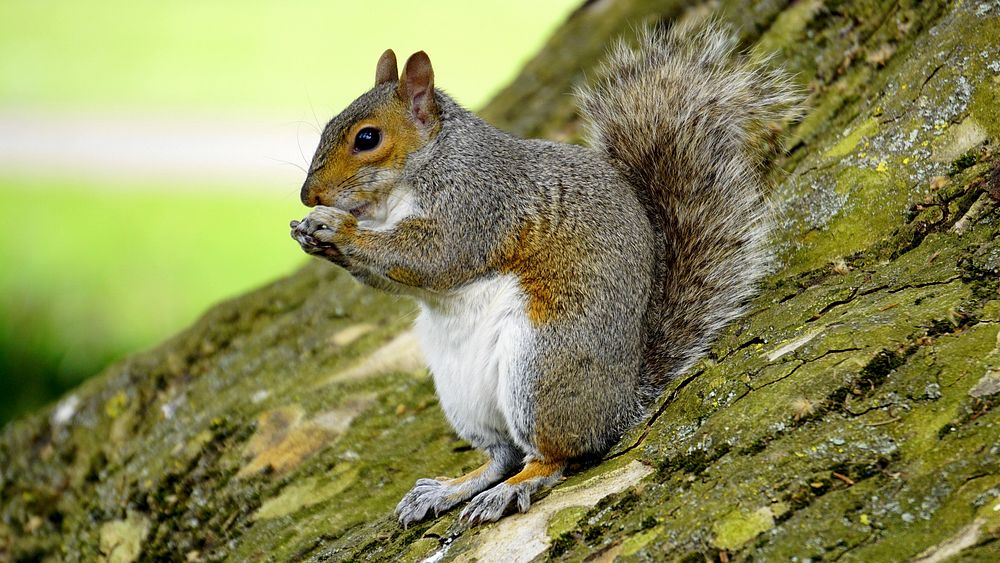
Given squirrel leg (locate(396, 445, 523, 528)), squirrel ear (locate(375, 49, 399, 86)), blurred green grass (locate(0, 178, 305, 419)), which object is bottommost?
squirrel leg (locate(396, 445, 523, 528))

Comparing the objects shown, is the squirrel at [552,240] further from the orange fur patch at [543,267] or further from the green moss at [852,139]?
the green moss at [852,139]

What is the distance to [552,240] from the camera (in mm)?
2262

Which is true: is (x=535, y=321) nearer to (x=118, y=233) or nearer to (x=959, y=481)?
(x=959, y=481)

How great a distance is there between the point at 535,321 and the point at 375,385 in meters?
1.12

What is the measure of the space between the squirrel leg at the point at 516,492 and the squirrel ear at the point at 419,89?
2.97 feet

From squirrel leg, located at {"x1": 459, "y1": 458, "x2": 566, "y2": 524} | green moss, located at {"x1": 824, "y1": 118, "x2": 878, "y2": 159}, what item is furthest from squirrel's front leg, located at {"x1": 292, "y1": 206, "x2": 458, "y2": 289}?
green moss, located at {"x1": 824, "y1": 118, "x2": 878, "y2": 159}

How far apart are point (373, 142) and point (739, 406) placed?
1085 millimetres

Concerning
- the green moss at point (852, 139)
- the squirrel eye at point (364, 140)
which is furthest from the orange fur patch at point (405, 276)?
the green moss at point (852, 139)

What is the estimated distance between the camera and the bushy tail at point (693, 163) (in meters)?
2.30

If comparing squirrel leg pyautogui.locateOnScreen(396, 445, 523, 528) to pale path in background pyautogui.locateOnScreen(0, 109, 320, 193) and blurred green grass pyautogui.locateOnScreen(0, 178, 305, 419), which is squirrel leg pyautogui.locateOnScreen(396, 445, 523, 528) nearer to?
blurred green grass pyautogui.locateOnScreen(0, 178, 305, 419)

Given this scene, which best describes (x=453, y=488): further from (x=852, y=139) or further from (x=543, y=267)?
(x=852, y=139)

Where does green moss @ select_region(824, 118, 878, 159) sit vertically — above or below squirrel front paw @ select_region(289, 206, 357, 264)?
below

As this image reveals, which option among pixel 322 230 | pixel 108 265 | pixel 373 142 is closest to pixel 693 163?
pixel 373 142

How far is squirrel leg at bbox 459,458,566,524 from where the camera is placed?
2074 mm
